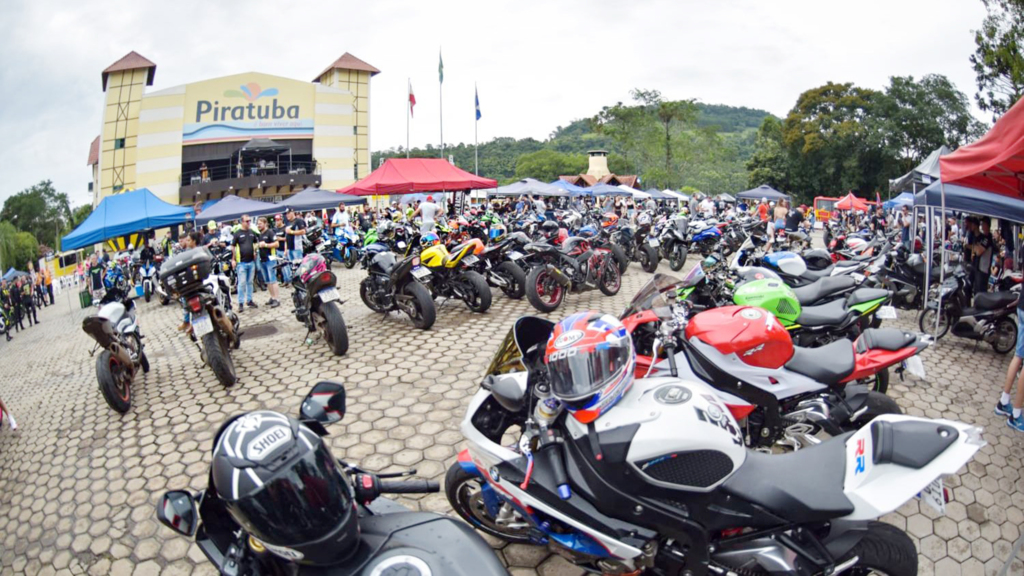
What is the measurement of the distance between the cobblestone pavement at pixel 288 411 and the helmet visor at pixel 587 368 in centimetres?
110

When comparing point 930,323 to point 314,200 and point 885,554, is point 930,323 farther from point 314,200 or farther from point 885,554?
point 314,200

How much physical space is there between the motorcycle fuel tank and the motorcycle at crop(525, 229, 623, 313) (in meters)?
3.74

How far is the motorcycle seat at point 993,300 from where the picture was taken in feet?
17.0

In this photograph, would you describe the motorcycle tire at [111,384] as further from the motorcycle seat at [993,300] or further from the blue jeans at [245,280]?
the motorcycle seat at [993,300]

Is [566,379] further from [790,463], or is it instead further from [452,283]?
[452,283]

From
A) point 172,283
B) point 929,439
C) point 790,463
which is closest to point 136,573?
point 172,283

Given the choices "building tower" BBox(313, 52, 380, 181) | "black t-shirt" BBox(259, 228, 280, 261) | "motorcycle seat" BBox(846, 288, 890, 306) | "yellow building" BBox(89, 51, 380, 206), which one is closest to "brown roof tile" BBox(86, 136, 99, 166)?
"yellow building" BBox(89, 51, 380, 206)

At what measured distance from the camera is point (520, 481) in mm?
2018

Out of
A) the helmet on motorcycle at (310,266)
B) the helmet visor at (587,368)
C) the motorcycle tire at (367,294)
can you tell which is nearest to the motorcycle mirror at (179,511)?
the helmet visor at (587,368)

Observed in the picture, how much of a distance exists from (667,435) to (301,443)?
1.16 meters

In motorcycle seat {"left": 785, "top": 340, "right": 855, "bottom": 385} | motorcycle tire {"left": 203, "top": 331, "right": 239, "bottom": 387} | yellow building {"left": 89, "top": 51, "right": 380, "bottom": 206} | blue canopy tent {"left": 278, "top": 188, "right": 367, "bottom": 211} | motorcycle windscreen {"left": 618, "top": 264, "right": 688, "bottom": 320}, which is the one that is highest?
yellow building {"left": 89, "top": 51, "right": 380, "bottom": 206}

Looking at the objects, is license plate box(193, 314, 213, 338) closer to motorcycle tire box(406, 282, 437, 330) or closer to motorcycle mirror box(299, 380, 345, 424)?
motorcycle tire box(406, 282, 437, 330)

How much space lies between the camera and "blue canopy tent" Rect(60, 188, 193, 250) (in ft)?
30.3

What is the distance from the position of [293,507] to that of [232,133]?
129ft
